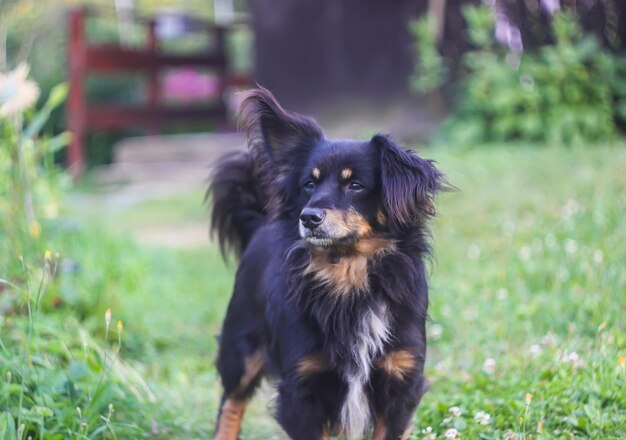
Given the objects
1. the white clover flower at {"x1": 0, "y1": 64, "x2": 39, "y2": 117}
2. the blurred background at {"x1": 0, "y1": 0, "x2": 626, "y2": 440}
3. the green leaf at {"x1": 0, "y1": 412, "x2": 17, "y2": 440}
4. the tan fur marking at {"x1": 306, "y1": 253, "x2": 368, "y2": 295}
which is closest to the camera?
the green leaf at {"x1": 0, "y1": 412, "x2": 17, "y2": 440}

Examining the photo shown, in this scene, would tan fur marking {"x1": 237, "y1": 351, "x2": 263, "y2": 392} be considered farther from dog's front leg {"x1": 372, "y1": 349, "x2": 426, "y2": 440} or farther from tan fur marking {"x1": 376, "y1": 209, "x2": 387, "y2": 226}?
tan fur marking {"x1": 376, "y1": 209, "x2": 387, "y2": 226}

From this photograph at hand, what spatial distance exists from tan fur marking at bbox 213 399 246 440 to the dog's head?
0.99 metres

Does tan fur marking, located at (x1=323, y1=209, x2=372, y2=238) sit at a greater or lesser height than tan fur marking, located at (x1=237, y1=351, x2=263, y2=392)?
greater

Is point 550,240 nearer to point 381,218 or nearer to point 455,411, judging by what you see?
point 455,411

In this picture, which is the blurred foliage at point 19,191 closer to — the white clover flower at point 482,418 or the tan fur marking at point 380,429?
the tan fur marking at point 380,429

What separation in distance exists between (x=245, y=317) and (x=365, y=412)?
0.96m

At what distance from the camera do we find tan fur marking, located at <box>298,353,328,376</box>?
3.36 meters

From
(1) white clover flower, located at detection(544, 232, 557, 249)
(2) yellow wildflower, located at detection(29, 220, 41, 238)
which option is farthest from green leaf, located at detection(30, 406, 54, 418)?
(1) white clover flower, located at detection(544, 232, 557, 249)

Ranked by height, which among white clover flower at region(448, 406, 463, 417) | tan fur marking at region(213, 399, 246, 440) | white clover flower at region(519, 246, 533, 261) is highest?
white clover flower at region(448, 406, 463, 417)

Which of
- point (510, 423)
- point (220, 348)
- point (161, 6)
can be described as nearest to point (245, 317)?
point (220, 348)

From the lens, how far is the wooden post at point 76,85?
14.0 metres

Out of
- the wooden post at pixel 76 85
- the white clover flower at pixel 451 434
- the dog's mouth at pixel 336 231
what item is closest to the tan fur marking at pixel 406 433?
the white clover flower at pixel 451 434

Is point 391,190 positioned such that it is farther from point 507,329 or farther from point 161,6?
point 161,6

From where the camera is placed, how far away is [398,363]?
11.1 feet
